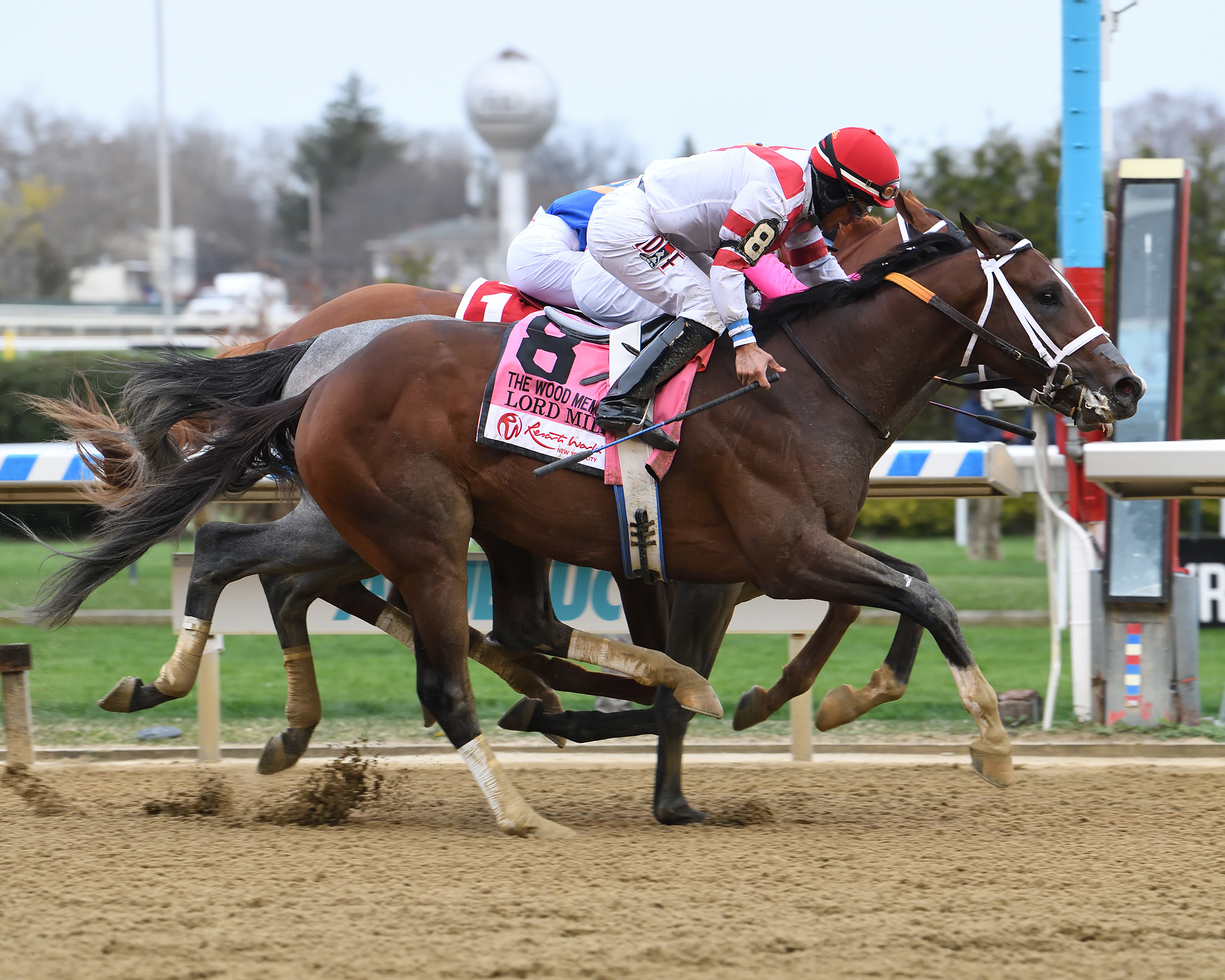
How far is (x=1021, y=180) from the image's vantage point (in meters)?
15.1

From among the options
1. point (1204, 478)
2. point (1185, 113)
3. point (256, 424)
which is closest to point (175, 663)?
point (256, 424)

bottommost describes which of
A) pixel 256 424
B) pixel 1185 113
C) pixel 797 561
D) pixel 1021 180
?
pixel 797 561

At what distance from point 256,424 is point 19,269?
165 feet

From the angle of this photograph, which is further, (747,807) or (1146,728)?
(1146,728)

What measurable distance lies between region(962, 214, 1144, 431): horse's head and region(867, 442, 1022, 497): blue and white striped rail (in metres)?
1.32

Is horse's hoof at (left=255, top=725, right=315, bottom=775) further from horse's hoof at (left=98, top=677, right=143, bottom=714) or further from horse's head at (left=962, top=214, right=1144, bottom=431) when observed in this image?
horse's head at (left=962, top=214, right=1144, bottom=431)

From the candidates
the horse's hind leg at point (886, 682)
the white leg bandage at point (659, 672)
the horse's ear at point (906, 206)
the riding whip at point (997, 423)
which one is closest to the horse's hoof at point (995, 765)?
the horse's hind leg at point (886, 682)

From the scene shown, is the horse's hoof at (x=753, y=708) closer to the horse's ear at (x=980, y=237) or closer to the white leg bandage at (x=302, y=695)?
the white leg bandage at (x=302, y=695)

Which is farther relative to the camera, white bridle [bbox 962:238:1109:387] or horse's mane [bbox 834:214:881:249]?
horse's mane [bbox 834:214:881:249]

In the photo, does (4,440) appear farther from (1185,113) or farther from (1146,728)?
(1185,113)

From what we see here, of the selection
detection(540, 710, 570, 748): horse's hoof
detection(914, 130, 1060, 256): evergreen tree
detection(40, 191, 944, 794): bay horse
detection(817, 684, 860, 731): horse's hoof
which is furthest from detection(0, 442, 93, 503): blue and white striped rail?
detection(914, 130, 1060, 256): evergreen tree

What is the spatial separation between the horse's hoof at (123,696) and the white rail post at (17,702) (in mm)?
421

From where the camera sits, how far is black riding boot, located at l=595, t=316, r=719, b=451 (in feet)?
14.1

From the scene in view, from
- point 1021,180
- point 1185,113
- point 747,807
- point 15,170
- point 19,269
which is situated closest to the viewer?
point 747,807
